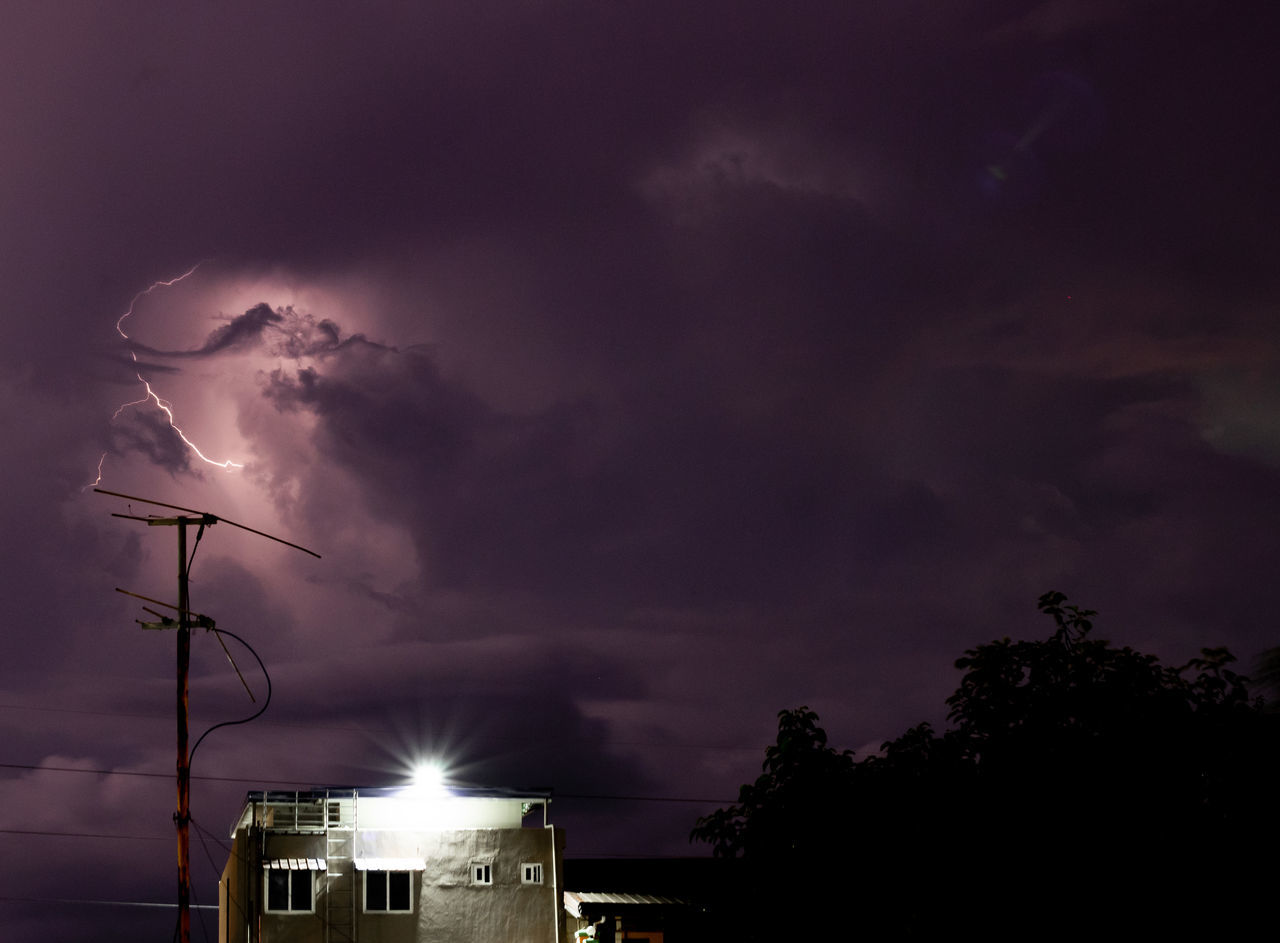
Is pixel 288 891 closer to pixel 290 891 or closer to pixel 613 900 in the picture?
pixel 290 891

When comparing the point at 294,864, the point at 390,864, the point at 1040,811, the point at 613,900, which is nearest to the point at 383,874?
the point at 390,864

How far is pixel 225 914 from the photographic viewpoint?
32469mm

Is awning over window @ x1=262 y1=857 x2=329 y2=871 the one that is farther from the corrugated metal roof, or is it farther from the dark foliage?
the dark foliage

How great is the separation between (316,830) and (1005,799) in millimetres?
21183

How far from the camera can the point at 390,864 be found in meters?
31.1

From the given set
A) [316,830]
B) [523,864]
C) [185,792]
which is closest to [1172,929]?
[185,792]

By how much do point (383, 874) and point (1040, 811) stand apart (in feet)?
68.6

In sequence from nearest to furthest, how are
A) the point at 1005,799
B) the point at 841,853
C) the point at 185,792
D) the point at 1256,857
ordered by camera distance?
the point at 1256,857 → the point at 1005,799 → the point at 841,853 → the point at 185,792

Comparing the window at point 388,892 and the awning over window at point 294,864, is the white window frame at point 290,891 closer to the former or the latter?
the awning over window at point 294,864

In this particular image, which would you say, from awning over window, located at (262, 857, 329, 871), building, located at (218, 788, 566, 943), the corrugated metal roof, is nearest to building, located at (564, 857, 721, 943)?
the corrugated metal roof

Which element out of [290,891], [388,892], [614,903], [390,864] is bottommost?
[614,903]

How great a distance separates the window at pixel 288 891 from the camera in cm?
3058

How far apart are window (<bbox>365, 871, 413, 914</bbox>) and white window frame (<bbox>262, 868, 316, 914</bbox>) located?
125 cm

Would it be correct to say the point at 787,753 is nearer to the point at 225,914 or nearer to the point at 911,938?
the point at 911,938
